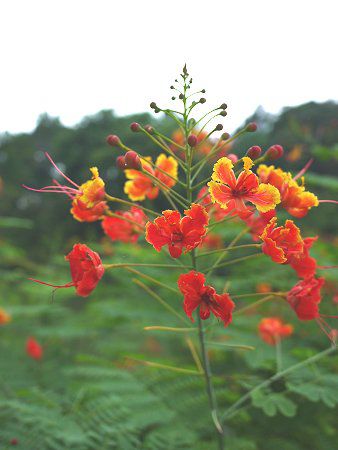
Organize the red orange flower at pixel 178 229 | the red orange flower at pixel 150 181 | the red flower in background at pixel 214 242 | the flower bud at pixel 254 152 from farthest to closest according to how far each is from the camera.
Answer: the red flower in background at pixel 214 242 → the red orange flower at pixel 150 181 → the flower bud at pixel 254 152 → the red orange flower at pixel 178 229

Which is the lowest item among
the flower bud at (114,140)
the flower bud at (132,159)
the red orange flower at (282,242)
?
the red orange flower at (282,242)

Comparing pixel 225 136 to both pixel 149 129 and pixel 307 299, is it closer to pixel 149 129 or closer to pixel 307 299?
pixel 149 129

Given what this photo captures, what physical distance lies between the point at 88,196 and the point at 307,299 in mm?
799

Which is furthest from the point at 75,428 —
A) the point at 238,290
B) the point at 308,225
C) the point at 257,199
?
the point at 308,225

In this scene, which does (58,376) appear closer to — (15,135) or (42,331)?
(42,331)

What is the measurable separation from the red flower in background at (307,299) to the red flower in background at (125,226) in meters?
0.62

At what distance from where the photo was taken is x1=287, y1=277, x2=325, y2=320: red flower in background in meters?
1.43

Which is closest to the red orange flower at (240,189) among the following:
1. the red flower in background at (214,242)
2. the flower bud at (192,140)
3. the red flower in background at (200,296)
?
the flower bud at (192,140)

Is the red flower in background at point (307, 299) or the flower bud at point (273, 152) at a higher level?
the flower bud at point (273, 152)

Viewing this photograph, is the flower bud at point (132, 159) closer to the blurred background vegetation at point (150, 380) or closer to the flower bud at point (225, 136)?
the flower bud at point (225, 136)

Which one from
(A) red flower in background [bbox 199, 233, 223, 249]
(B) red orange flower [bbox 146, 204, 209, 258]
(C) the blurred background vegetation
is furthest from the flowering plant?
(A) red flower in background [bbox 199, 233, 223, 249]

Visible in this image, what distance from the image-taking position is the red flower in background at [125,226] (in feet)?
5.54

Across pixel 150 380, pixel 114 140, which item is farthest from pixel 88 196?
pixel 150 380

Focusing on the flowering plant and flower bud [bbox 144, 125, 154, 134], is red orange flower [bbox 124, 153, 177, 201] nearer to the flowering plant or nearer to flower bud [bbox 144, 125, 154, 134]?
the flowering plant
